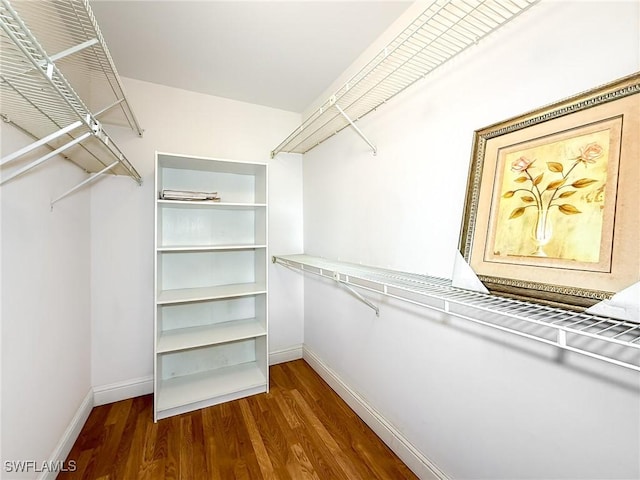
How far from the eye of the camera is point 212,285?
2311mm

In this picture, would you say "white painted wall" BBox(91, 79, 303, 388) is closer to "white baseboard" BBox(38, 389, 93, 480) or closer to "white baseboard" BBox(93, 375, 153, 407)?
"white baseboard" BBox(93, 375, 153, 407)

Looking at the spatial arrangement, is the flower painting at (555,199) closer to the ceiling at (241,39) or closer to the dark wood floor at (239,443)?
the ceiling at (241,39)

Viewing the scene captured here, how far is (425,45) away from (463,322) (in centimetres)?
114

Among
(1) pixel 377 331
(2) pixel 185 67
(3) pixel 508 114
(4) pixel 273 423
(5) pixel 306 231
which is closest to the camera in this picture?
(3) pixel 508 114

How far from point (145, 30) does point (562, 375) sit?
2482 mm

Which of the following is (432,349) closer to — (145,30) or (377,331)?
(377,331)

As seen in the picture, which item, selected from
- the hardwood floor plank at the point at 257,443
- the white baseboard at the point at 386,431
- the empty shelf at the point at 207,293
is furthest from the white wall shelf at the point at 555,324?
the empty shelf at the point at 207,293

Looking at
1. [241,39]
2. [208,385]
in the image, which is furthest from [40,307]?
[241,39]

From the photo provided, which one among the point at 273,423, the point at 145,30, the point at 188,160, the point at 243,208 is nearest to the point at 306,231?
the point at 243,208

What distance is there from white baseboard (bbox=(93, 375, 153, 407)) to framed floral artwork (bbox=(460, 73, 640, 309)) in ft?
7.99

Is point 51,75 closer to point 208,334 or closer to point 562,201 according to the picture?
point 562,201

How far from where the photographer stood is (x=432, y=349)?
4.32 ft

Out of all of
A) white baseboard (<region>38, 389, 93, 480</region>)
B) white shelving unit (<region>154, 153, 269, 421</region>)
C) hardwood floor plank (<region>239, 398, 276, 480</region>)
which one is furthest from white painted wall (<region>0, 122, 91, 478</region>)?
hardwood floor plank (<region>239, 398, 276, 480</region>)

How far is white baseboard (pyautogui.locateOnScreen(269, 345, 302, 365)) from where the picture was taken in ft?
8.39
